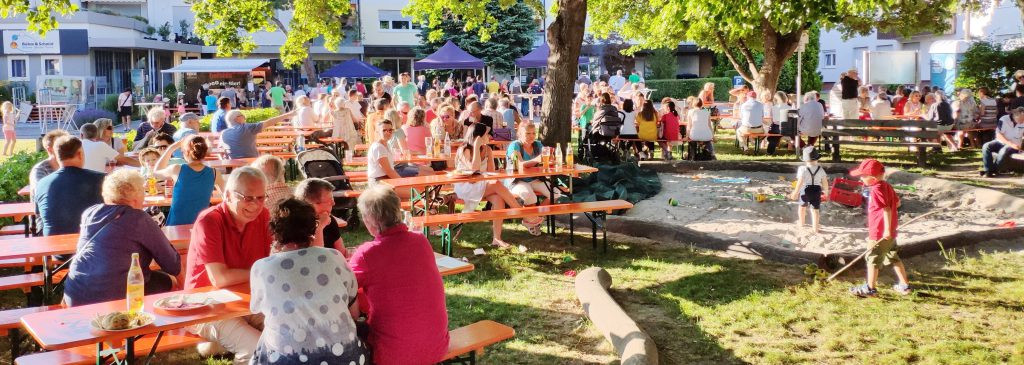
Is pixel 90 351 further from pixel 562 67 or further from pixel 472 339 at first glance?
pixel 562 67

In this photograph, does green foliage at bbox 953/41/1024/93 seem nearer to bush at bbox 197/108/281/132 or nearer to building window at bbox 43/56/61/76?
→ bush at bbox 197/108/281/132

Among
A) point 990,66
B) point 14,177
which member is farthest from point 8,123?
point 990,66

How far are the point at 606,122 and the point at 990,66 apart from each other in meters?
9.91

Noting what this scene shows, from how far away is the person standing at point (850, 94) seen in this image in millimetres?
17203

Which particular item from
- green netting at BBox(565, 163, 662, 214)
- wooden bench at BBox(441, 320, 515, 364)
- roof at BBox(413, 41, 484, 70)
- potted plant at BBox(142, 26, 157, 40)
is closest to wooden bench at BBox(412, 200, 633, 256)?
green netting at BBox(565, 163, 662, 214)

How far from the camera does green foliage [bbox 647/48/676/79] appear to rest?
43688 millimetres

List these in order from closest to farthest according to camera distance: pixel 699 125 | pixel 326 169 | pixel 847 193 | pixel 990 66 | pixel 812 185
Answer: pixel 812 185, pixel 326 169, pixel 847 193, pixel 699 125, pixel 990 66

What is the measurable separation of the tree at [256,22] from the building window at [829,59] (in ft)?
102

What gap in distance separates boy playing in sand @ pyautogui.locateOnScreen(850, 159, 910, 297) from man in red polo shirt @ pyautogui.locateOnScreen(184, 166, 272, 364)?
4.30m

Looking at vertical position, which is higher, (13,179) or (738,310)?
(13,179)

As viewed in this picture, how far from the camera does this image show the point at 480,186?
28.9ft

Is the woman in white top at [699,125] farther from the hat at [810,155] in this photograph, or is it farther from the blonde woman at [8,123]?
the blonde woman at [8,123]

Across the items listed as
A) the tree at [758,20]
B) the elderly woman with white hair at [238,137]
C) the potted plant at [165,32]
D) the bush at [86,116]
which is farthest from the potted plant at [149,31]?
the elderly woman with white hair at [238,137]

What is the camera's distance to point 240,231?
465 centimetres
